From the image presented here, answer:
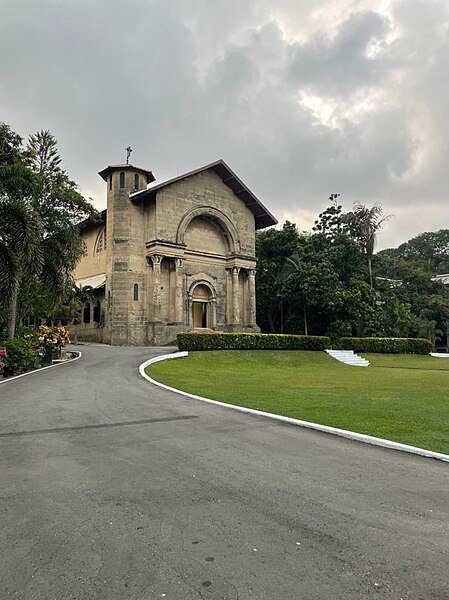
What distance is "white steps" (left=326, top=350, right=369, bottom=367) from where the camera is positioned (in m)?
28.8

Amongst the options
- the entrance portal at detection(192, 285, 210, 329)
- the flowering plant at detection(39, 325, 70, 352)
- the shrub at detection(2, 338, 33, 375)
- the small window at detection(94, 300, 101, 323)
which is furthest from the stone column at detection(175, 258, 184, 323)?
the shrub at detection(2, 338, 33, 375)

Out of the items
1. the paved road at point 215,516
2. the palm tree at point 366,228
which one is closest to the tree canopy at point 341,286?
the palm tree at point 366,228

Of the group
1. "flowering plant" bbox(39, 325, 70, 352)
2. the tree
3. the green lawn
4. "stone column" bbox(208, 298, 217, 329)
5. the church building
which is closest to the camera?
the green lawn

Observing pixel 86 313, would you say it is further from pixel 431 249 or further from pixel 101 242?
pixel 431 249

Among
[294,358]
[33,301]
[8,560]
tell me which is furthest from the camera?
[294,358]

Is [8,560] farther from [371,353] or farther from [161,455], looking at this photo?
[371,353]

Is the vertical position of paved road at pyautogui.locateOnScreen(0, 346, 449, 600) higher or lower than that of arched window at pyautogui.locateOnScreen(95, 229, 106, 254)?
lower

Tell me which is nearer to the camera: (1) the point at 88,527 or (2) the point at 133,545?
(2) the point at 133,545

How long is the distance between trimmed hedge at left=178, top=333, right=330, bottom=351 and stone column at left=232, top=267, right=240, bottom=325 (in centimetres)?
677

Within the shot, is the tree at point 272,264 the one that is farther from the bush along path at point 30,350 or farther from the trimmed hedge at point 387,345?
the bush along path at point 30,350

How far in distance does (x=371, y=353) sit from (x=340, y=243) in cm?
1178

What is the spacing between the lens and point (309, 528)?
12.2ft

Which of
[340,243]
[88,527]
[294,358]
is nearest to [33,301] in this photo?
[294,358]

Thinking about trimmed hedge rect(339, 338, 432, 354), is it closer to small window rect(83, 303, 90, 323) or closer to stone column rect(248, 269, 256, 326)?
stone column rect(248, 269, 256, 326)
